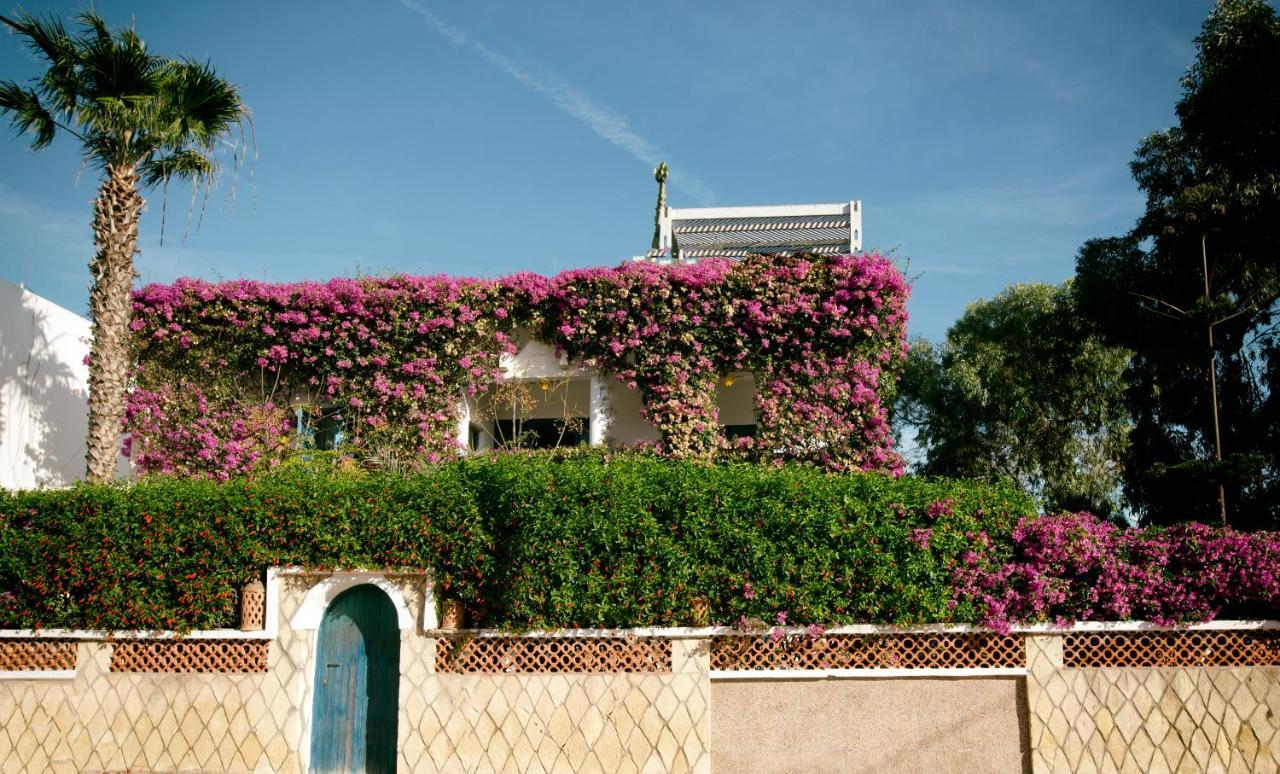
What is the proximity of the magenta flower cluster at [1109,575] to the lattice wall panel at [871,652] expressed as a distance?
36cm

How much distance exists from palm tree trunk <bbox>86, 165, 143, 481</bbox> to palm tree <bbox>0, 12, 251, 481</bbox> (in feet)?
0.04

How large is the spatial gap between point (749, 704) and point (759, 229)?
287 inches

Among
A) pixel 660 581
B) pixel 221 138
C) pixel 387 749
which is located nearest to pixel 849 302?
pixel 660 581

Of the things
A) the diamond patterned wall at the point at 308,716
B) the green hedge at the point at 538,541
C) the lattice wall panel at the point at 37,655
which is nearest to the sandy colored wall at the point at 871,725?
the diamond patterned wall at the point at 308,716

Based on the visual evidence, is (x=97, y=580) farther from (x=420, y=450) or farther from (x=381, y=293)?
(x=381, y=293)

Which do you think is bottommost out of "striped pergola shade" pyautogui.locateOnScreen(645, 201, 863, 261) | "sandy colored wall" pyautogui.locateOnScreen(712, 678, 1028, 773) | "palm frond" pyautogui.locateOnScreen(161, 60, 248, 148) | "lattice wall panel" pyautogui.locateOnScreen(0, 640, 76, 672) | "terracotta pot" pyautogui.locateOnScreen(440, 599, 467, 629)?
"sandy colored wall" pyautogui.locateOnScreen(712, 678, 1028, 773)

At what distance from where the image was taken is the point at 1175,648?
9578mm

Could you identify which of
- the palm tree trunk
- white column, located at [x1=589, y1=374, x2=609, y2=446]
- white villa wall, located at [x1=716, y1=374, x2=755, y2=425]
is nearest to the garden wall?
the palm tree trunk

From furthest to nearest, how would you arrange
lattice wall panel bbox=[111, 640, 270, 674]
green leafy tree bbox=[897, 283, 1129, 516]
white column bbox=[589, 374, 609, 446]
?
green leafy tree bbox=[897, 283, 1129, 516], white column bbox=[589, 374, 609, 446], lattice wall panel bbox=[111, 640, 270, 674]

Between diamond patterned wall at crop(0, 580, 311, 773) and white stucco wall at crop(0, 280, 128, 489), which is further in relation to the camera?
white stucco wall at crop(0, 280, 128, 489)

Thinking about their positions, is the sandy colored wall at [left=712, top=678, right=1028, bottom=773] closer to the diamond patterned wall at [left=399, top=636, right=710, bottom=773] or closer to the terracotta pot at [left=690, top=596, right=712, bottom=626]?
the diamond patterned wall at [left=399, top=636, right=710, bottom=773]

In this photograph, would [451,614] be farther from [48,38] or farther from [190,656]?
[48,38]

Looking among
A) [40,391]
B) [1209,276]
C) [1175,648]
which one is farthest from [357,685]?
[1209,276]

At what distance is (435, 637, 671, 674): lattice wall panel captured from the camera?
9.66 meters
